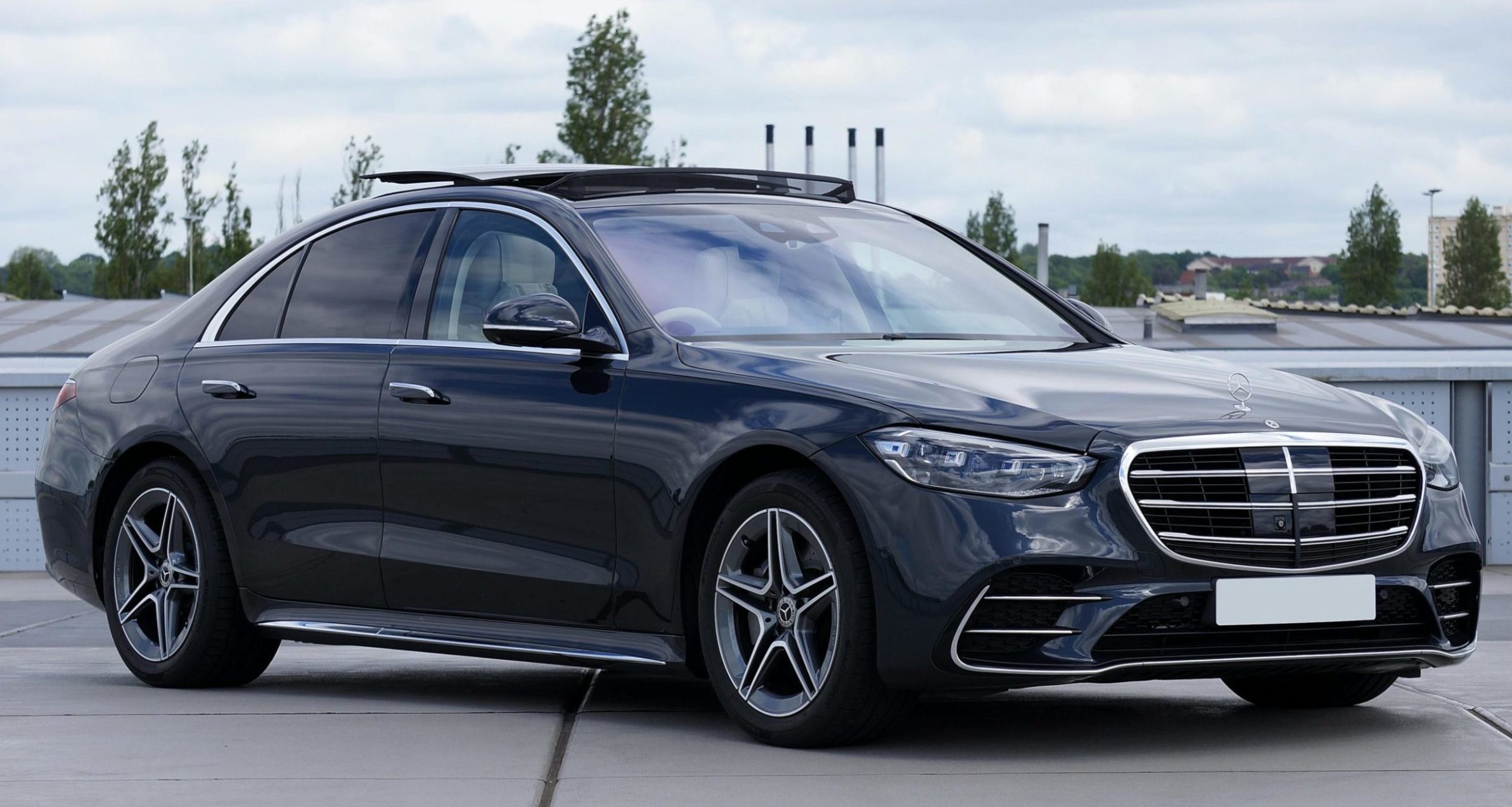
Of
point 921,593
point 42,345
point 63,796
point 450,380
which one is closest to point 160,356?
point 450,380

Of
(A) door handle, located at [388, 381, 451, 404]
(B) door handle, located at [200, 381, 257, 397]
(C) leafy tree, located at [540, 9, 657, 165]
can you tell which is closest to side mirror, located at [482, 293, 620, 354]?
(A) door handle, located at [388, 381, 451, 404]

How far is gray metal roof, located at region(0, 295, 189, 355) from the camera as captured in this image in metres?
40.7

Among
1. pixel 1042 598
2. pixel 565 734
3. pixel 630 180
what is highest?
pixel 630 180

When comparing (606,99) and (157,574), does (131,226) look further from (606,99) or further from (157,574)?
(157,574)

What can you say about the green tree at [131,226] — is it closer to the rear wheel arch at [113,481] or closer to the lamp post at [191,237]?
the lamp post at [191,237]

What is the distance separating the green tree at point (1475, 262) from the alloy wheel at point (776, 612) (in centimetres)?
11828

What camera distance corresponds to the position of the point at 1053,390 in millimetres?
5527

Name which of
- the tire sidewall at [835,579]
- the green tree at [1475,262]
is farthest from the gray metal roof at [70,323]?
the green tree at [1475,262]

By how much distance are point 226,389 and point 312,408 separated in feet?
1.56

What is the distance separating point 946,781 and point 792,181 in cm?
273

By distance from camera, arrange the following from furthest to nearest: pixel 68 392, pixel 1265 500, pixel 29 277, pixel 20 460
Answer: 1. pixel 29 277
2. pixel 20 460
3. pixel 68 392
4. pixel 1265 500

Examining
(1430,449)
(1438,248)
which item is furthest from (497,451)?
(1438,248)

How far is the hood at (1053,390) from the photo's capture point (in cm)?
530

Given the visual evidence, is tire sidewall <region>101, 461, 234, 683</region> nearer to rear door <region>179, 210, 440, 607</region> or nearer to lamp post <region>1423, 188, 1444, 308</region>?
rear door <region>179, 210, 440, 607</region>
